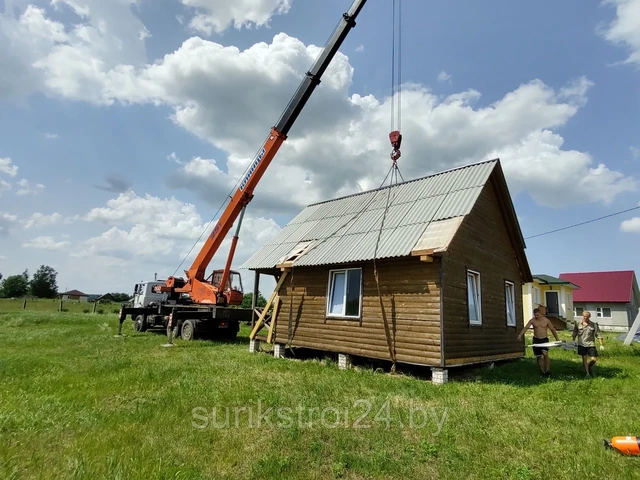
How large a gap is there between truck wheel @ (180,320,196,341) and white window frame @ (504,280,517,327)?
12.3 meters

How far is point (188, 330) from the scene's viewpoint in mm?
17094

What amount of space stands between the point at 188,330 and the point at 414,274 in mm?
11230

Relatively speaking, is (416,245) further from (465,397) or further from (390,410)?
(390,410)

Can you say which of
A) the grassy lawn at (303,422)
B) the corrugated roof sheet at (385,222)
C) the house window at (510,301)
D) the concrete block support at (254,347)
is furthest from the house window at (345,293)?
the house window at (510,301)

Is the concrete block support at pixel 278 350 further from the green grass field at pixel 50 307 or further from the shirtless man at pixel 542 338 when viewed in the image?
the green grass field at pixel 50 307

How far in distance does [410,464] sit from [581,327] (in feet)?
27.7

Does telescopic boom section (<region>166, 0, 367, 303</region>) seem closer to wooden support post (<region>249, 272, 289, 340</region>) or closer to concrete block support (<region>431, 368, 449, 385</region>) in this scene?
wooden support post (<region>249, 272, 289, 340</region>)

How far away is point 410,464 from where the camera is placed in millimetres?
4605

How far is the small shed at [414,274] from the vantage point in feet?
31.7

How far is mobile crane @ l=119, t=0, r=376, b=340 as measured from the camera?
1367 centimetres

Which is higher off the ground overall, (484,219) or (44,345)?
(484,219)

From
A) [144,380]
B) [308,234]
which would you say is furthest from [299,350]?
[144,380]

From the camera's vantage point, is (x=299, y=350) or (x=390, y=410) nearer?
(x=390, y=410)

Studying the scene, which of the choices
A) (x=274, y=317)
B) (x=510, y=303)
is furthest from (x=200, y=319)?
(x=510, y=303)
